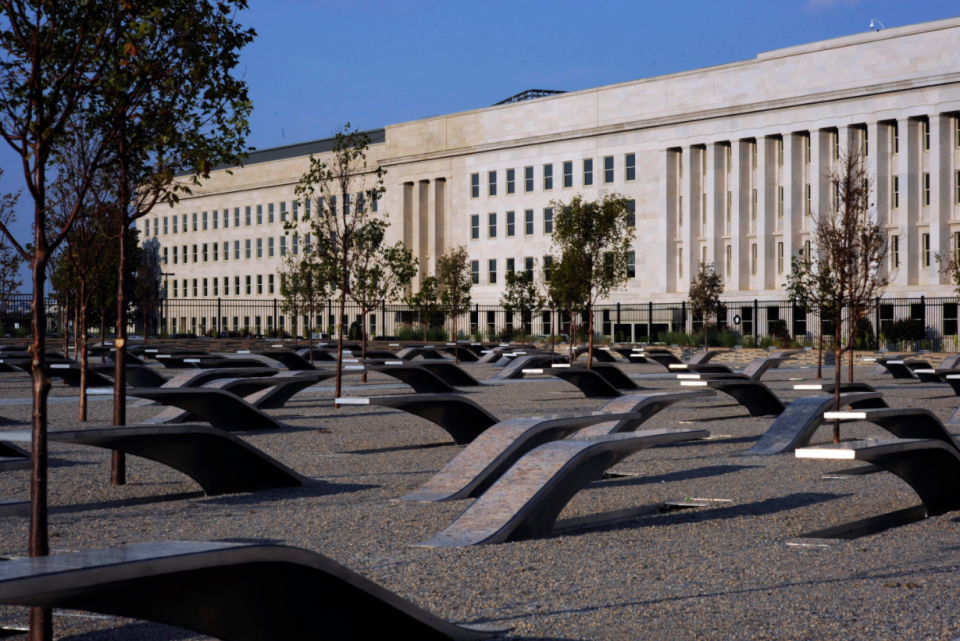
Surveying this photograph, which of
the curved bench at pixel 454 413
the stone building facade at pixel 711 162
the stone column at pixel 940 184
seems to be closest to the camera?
the curved bench at pixel 454 413

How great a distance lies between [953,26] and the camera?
1869 inches

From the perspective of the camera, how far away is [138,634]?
4797 mm

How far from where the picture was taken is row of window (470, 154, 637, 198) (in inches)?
2304

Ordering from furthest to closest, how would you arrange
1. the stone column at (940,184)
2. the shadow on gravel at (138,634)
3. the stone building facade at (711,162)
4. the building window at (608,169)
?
the building window at (608,169), the stone building facade at (711,162), the stone column at (940,184), the shadow on gravel at (138,634)

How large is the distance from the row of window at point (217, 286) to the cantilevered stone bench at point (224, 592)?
75.1 metres

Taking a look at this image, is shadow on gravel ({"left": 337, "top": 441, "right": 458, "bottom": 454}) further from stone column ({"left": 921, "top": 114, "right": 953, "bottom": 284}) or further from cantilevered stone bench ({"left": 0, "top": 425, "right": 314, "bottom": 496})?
stone column ({"left": 921, "top": 114, "right": 953, "bottom": 284})

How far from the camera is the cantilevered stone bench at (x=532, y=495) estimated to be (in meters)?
6.92

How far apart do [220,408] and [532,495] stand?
716 cm

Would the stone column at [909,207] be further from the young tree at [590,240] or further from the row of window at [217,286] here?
the row of window at [217,286]

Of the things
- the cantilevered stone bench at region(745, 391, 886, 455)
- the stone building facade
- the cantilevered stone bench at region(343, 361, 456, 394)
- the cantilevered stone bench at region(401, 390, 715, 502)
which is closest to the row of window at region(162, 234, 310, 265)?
the stone building facade

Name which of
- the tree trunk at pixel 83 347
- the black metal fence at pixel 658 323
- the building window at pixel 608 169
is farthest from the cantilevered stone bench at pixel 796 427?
the building window at pixel 608 169

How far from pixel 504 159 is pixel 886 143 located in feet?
73.6

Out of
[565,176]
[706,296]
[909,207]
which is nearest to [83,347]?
[706,296]

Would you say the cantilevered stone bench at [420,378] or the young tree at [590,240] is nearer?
the cantilevered stone bench at [420,378]
